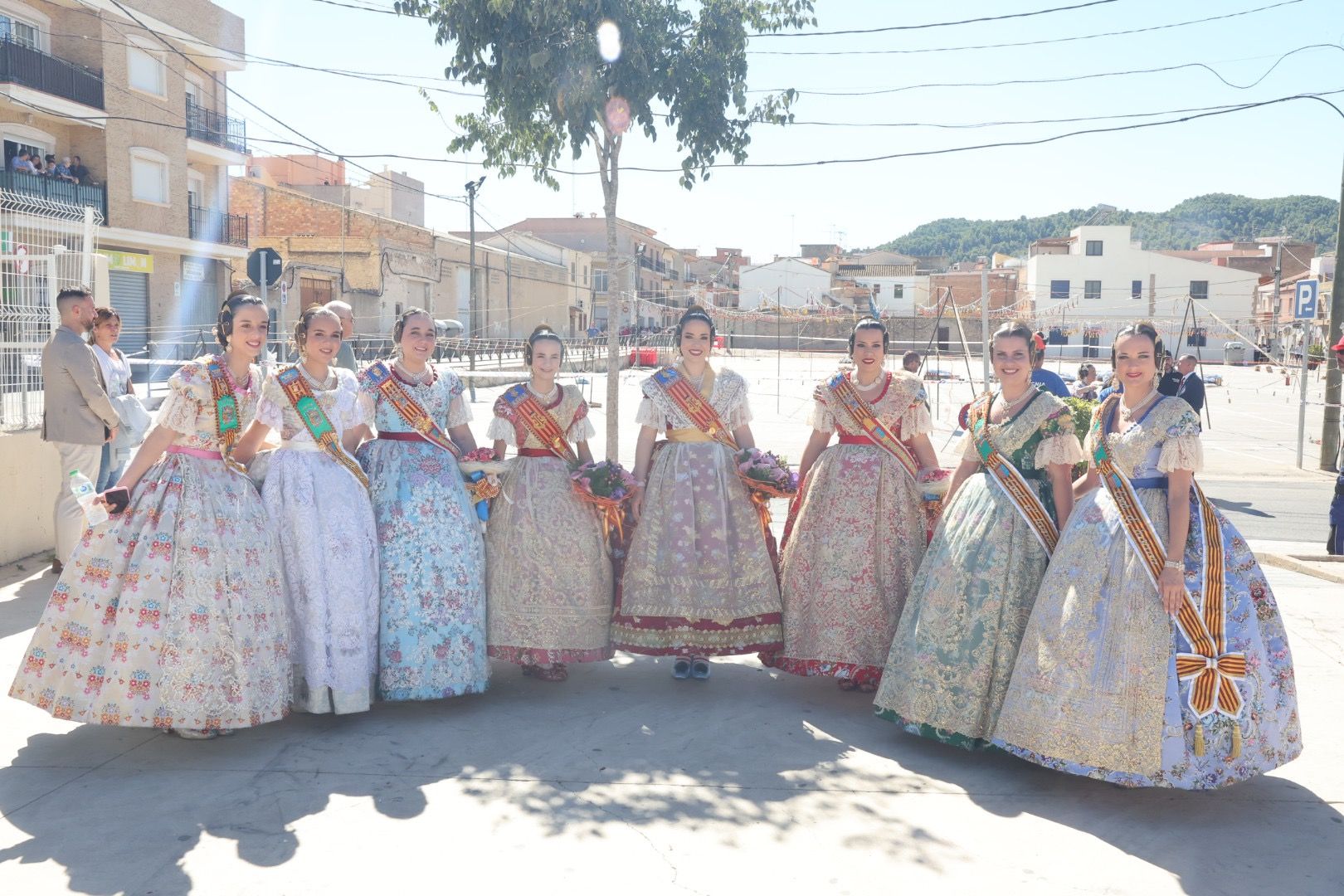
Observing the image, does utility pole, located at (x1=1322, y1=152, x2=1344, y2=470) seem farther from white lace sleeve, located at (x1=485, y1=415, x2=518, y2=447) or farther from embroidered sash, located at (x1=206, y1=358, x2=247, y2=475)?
embroidered sash, located at (x1=206, y1=358, x2=247, y2=475)

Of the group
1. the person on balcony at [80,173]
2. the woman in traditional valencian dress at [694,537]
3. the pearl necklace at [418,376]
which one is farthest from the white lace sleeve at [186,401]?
the person on balcony at [80,173]

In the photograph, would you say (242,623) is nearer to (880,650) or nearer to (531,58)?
(880,650)

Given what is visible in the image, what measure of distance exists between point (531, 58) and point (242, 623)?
14.4 feet

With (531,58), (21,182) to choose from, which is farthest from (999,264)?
(531,58)

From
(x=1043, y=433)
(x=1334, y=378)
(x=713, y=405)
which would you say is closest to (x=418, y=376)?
(x=713, y=405)

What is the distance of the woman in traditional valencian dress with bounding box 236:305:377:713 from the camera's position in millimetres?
4137

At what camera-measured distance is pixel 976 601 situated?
3.93 meters

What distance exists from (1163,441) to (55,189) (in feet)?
75.1

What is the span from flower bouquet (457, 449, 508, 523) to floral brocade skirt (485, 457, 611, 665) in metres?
0.14

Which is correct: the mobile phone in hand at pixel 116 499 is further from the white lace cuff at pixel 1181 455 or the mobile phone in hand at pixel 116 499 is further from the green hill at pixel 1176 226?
the green hill at pixel 1176 226

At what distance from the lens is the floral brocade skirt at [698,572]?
4.73 meters

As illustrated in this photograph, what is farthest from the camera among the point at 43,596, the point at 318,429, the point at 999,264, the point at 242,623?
the point at 999,264

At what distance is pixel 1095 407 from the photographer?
4.05m

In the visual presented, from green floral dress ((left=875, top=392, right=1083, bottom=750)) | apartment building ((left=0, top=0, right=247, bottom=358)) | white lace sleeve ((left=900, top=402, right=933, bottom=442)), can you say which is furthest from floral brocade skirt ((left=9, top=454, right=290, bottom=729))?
apartment building ((left=0, top=0, right=247, bottom=358))
